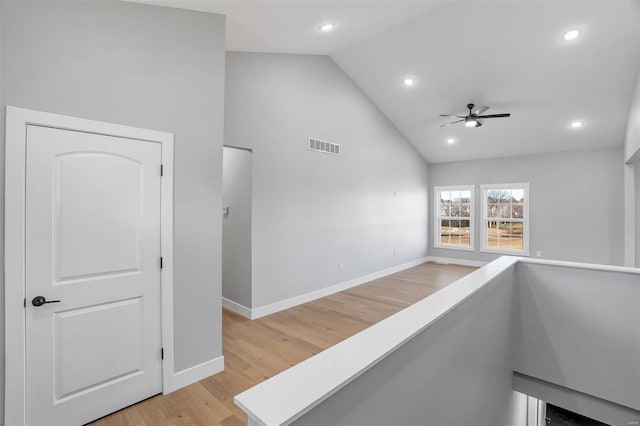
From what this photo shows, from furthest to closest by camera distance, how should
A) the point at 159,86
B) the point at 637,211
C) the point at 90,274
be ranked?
1. the point at 637,211
2. the point at 159,86
3. the point at 90,274

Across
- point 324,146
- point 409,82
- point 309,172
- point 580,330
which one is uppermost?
point 409,82

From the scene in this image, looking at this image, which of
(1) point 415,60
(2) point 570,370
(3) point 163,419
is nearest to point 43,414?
(3) point 163,419

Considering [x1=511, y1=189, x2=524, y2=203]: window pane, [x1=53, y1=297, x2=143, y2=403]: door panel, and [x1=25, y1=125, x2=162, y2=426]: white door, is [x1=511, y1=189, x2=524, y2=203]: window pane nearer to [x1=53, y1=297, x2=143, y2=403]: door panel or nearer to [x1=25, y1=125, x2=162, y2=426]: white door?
[x1=25, y1=125, x2=162, y2=426]: white door

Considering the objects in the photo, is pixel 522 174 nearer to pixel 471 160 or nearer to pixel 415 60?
pixel 471 160

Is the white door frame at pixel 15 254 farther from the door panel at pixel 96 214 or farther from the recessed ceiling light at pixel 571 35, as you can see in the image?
the recessed ceiling light at pixel 571 35

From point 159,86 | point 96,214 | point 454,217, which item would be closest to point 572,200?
point 454,217

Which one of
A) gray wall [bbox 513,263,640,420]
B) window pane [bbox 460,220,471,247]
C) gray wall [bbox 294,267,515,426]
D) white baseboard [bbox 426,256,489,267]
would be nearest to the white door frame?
gray wall [bbox 294,267,515,426]

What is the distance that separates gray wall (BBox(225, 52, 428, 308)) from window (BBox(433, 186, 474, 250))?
232 centimetres

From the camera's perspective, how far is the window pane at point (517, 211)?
707 cm

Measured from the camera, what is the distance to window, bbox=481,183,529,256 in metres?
7.00

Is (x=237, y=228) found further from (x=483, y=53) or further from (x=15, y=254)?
(x=483, y=53)

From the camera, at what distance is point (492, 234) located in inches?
293

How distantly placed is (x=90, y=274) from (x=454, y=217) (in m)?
8.13

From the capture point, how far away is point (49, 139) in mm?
1830
